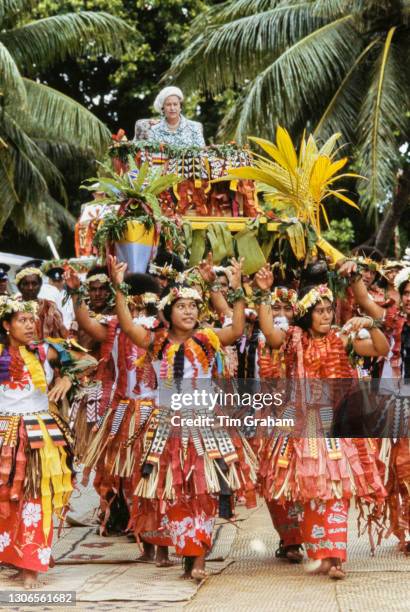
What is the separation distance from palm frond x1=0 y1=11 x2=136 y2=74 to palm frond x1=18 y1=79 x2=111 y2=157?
67 cm

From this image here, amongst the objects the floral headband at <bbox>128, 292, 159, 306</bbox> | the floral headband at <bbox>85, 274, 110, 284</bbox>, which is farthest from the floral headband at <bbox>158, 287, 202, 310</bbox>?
the floral headband at <bbox>85, 274, 110, 284</bbox>

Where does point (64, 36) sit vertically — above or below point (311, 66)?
above

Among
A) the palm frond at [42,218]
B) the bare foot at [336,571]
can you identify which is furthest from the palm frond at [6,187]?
the bare foot at [336,571]

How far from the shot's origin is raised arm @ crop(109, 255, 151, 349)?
7.11m

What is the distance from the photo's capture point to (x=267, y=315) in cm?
713

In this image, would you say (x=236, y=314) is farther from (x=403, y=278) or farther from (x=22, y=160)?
(x=22, y=160)

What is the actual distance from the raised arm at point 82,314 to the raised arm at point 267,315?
115cm

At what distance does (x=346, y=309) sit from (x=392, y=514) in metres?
2.44

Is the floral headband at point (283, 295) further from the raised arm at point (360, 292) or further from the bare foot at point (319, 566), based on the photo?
the bare foot at point (319, 566)

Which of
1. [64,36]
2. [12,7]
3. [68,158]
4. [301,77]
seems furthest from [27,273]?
[68,158]

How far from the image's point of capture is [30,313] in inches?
271

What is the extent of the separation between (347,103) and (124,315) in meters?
10.4

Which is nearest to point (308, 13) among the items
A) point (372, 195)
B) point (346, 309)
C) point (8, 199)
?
point (372, 195)

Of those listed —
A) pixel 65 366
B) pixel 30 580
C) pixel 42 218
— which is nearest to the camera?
pixel 30 580
